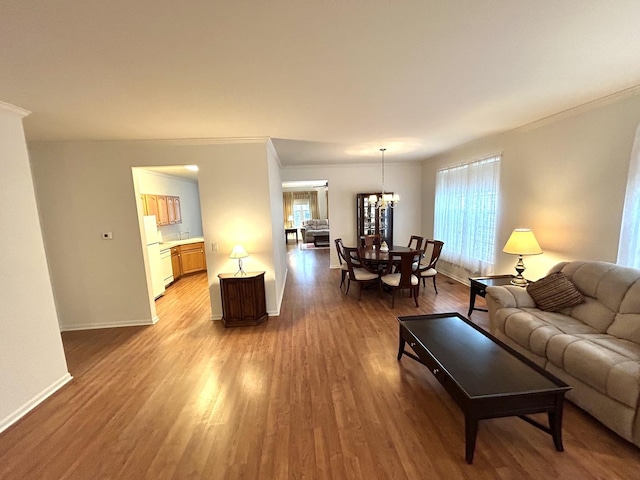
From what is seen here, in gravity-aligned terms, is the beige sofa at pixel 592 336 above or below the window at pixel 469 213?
below

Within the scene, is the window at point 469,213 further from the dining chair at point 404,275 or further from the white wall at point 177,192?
the white wall at point 177,192

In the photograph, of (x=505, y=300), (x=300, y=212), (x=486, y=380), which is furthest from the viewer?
(x=300, y=212)

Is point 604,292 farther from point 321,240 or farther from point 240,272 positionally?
point 321,240

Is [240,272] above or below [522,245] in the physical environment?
below

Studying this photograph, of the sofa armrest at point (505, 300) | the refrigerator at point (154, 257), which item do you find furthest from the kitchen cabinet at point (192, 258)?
the sofa armrest at point (505, 300)

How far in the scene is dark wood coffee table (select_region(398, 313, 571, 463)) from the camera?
5.10 ft

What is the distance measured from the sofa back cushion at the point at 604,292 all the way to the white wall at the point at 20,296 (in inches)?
191

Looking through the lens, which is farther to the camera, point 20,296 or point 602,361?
point 20,296

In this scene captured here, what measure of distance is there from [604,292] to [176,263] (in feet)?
22.7

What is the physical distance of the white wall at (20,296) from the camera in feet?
6.84

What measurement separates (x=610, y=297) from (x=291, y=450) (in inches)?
113

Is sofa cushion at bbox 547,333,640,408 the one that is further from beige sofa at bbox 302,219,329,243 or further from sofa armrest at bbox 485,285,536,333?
beige sofa at bbox 302,219,329,243

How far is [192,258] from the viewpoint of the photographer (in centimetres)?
648

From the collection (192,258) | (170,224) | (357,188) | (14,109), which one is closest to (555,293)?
(357,188)
